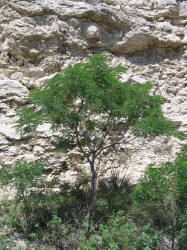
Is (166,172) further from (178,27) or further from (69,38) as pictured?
(178,27)

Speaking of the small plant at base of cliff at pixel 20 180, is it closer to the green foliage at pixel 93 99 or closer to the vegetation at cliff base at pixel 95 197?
the vegetation at cliff base at pixel 95 197

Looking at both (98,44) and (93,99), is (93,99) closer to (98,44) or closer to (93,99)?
(93,99)

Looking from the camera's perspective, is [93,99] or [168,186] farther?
[93,99]

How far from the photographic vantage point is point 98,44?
9.77m

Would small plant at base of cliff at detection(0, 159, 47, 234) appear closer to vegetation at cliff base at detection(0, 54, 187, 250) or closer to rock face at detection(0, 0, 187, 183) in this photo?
vegetation at cliff base at detection(0, 54, 187, 250)

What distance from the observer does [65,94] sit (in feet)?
15.5

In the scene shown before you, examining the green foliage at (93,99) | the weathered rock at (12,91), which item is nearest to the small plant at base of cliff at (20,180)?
the green foliage at (93,99)

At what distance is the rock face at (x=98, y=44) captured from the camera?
775 cm

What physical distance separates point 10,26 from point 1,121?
438cm

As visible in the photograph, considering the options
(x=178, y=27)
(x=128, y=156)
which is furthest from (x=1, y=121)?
(x=178, y=27)

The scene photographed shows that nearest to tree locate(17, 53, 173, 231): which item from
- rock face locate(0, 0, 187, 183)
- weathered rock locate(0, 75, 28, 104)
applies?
rock face locate(0, 0, 187, 183)

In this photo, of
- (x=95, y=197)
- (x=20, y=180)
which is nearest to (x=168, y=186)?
(x=95, y=197)

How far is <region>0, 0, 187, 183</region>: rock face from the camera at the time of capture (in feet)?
25.4

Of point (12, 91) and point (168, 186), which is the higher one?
point (168, 186)
